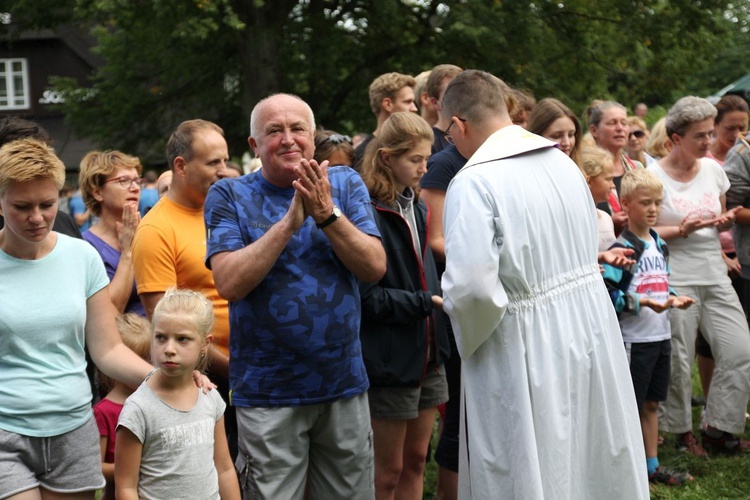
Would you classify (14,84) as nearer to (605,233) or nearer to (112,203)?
(112,203)

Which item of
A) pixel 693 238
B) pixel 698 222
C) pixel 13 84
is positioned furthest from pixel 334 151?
pixel 13 84

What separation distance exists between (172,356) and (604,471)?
1.89 meters

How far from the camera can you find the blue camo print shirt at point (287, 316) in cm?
Answer: 424

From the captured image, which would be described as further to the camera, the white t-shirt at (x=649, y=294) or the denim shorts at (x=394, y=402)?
the white t-shirt at (x=649, y=294)

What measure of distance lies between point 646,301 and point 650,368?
498mm

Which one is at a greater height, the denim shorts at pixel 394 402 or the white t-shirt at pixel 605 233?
the white t-shirt at pixel 605 233

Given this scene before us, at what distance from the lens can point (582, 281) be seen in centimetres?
443

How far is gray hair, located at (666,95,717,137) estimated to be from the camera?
714 centimetres

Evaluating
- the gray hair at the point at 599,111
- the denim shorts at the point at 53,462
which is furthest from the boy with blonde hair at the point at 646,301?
the denim shorts at the point at 53,462

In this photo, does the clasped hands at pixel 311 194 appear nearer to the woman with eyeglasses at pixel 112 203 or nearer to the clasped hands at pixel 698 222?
the woman with eyeglasses at pixel 112 203

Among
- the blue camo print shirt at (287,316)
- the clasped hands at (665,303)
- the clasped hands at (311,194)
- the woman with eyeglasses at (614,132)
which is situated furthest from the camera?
the woman with eyeglasses at (614,132)

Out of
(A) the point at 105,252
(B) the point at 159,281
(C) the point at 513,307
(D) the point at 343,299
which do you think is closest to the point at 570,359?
(C) the point at 513,307

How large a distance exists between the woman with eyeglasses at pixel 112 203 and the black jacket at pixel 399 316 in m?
1.19

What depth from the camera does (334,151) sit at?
6.40m
